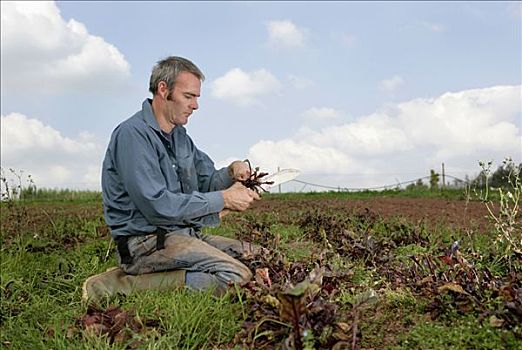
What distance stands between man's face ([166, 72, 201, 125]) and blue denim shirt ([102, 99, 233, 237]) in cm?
16

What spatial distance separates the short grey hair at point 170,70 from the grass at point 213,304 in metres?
1.51

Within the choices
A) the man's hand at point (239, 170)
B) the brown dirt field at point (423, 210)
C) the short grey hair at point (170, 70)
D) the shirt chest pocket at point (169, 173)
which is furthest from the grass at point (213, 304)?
the short grey hair at point (170, 70)

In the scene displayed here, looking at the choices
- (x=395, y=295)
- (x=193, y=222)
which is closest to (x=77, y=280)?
(x=193, y=222)

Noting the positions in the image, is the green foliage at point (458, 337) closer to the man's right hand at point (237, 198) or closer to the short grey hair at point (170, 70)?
the man's right hand at point (237, 198)

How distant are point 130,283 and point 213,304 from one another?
2.93 ft

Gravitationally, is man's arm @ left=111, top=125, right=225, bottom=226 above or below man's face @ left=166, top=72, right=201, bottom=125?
below

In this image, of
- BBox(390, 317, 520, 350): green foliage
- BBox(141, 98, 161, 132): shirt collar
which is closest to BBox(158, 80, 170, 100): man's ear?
BBox(141, 98, 161, 132): shirt collar

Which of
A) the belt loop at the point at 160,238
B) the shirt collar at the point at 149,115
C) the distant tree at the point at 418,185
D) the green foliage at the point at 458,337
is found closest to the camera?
the green foliage at the point at 458,337

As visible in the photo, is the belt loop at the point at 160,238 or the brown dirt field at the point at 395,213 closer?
the belt loop at the point at 160,238

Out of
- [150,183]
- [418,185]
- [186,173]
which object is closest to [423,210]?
[186,173]

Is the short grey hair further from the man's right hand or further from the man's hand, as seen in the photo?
the man's right hand

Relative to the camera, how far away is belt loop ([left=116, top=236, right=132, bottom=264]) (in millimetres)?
4723

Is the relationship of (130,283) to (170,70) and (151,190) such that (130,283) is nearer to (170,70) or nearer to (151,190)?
(151,190)

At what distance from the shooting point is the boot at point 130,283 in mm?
4562
